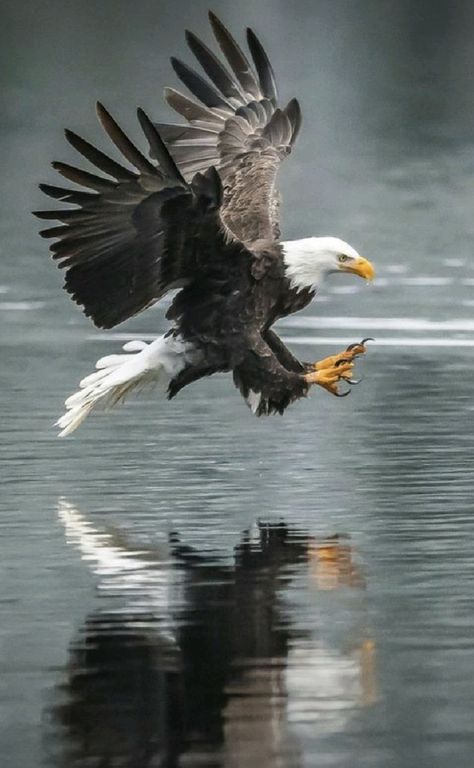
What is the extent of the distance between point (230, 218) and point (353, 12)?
3930 centimetres

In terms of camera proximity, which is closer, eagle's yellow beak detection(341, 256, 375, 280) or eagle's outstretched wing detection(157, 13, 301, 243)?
eagle's yellow beak detection(341, 256, 375, 280)

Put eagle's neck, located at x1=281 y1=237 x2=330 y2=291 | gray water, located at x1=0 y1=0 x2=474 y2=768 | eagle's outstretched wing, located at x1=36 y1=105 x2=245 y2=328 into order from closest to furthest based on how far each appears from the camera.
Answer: gray water, located at x1=0 y1=0 x2=474 y2=768, eagle's outstretched wing, located at x1=36 y1=105 x2=245 y2=328, eagle's neck, located at x1=281 y1=237 x2=330 y2=291

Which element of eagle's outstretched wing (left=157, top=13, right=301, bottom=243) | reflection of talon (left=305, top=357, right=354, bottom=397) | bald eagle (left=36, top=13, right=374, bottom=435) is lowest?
reflection of talon (left=305, top=357, right=354, bottom=397)

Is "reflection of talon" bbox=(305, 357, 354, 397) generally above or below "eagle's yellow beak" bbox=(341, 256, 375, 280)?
below

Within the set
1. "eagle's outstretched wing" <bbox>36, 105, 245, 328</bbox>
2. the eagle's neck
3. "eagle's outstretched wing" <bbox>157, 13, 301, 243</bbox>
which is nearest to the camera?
"eagle's outstretched wing" <bbox>36, 105, 245, 328</bbox>

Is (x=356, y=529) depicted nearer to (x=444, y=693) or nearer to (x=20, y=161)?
(x=444, y=693)

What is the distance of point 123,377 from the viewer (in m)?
10.3

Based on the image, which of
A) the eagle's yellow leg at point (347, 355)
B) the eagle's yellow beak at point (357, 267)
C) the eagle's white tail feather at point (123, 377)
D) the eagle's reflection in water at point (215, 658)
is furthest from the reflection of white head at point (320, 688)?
the eagle's yellow beak at point (357, 267)

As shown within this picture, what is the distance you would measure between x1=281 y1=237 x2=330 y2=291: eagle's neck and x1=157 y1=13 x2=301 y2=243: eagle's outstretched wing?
900 mm

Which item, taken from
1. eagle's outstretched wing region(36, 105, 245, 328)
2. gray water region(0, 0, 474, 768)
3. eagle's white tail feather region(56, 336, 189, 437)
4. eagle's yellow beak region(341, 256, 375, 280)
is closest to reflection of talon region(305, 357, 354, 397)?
gray water region(0, 0, 474, 768)

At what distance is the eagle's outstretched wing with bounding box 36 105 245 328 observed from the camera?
953 centimetres

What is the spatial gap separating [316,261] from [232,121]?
176cm

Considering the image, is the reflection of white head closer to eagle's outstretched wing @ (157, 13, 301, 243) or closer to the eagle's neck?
the eagle's neck

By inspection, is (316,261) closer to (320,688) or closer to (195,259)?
(195,259)
